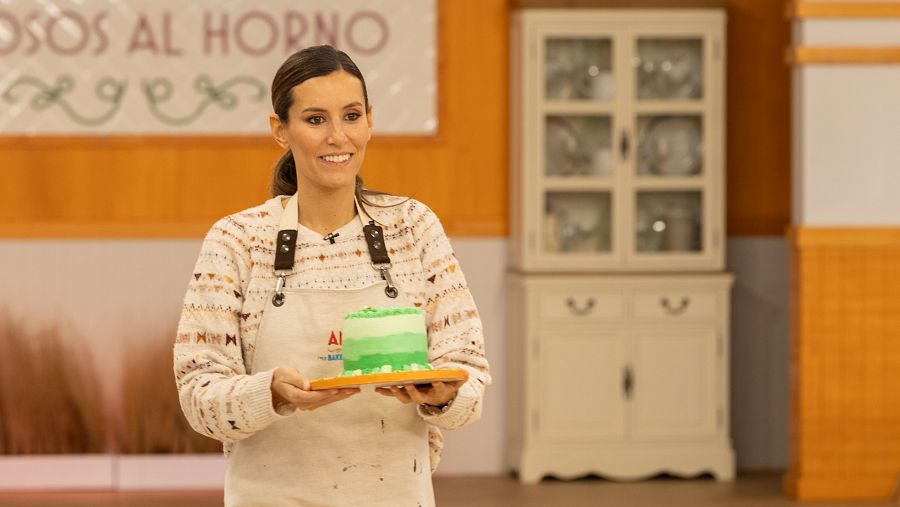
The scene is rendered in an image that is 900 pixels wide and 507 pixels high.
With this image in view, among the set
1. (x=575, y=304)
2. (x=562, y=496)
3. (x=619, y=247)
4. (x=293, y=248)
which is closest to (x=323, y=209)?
(x=293, y=248)

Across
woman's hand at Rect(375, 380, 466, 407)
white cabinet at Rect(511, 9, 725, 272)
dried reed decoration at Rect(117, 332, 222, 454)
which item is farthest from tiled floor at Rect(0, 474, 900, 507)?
woman's hand at Rect(375, 380, 466, 407)

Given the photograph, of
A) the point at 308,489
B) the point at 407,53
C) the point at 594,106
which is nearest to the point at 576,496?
the point at 594,106

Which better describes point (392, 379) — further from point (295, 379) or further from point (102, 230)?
point (102, 230)

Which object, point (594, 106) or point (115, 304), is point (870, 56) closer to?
point (594, 106)

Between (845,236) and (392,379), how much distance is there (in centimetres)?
396

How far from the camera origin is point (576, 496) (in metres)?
5.20

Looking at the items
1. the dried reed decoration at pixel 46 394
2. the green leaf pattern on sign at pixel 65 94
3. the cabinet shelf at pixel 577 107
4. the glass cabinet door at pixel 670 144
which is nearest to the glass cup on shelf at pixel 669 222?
the glass cabinet door at pixel 670 144

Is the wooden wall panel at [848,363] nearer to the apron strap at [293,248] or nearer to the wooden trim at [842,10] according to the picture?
the wooden trim at [842,10]

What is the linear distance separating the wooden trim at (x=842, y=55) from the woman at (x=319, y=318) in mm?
3719

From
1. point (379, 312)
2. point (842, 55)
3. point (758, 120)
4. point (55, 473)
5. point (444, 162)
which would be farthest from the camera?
point (758, 120)

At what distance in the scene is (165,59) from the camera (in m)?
5.62

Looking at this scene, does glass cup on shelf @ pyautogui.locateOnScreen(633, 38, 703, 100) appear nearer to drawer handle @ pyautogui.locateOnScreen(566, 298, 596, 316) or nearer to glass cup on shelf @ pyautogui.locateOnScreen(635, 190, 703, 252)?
glass cup on shelf @ pyautogui.locateOnScreen(635, 190, 703, 252)

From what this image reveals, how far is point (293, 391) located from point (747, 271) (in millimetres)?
4596

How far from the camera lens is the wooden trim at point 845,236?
520 centimetres
